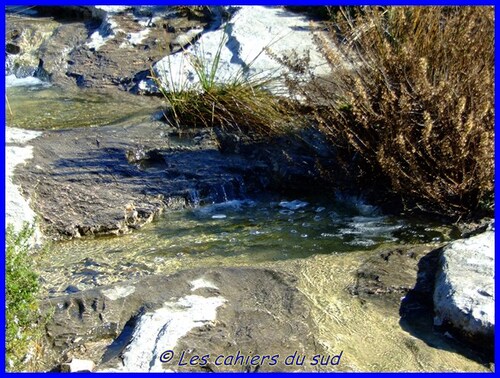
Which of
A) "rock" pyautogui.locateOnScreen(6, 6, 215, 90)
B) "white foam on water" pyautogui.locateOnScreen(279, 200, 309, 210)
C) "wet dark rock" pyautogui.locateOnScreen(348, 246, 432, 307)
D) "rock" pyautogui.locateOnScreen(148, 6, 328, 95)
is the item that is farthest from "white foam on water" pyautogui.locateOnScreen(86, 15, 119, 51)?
"wet dark rock" pyautogui.locateOnScreen(348, 246, 432, 307)

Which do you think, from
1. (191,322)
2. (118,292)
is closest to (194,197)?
(118,292)

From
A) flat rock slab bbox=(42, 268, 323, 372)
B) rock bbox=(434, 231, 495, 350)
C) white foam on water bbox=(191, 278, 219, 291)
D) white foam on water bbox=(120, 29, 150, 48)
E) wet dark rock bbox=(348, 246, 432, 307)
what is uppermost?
white foam on water bbox=(120, 29, 150, 48)

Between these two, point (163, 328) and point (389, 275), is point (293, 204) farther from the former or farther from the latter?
point (163, 328)

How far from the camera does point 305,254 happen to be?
207 inches

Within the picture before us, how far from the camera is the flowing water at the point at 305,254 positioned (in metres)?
3.87

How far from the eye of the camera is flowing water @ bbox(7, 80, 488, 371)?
3.87 metres

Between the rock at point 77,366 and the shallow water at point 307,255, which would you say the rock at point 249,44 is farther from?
the rock at point 77,366

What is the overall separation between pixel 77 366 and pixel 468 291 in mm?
1963

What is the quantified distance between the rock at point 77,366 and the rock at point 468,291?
174 centimetres

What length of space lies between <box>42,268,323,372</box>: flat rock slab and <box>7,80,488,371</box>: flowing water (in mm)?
180

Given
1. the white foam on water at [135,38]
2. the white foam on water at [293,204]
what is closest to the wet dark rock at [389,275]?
the white foam on water at [293,204]

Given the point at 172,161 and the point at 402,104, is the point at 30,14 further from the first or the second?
the point at 402,104

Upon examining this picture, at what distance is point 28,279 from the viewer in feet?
Answer: 12.1

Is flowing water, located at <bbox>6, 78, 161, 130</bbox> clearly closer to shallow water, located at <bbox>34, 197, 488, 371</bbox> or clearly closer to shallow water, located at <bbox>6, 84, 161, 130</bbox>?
shallow water, located at <bbox>6, 84, 161, 130</bbox>
